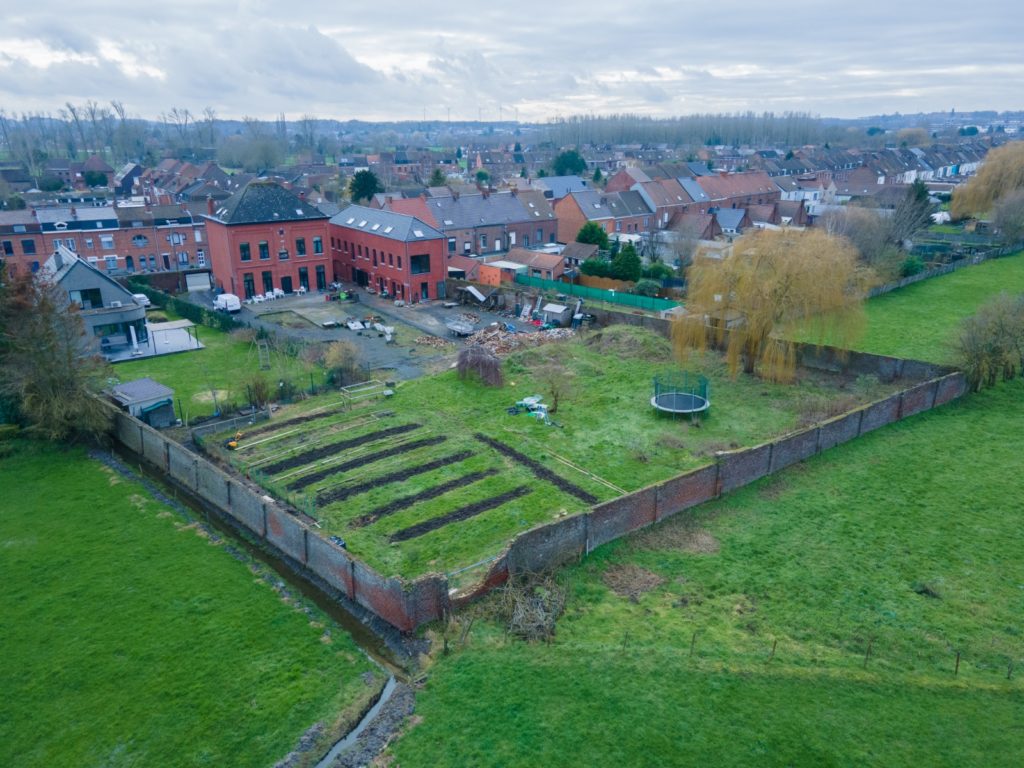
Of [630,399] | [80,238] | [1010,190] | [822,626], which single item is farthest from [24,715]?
[1010,190]

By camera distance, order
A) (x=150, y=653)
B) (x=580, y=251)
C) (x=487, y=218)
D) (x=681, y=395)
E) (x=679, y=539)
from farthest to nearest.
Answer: (x=487, y=218) → (x=580, y=251) → (x=681, y=395) → (x=679, y=539) → (x=150, y=653)

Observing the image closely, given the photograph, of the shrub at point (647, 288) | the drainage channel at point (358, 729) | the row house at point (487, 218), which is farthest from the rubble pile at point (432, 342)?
the drainage channel at point (358, 729)

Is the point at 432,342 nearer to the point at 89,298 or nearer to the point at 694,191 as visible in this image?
the point at 89,298

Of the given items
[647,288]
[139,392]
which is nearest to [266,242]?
[139,392]

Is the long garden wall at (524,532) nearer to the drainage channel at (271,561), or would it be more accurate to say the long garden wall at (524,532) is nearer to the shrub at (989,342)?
the drainage channel at (271,561)

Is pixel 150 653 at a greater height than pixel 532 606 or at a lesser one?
lesser
